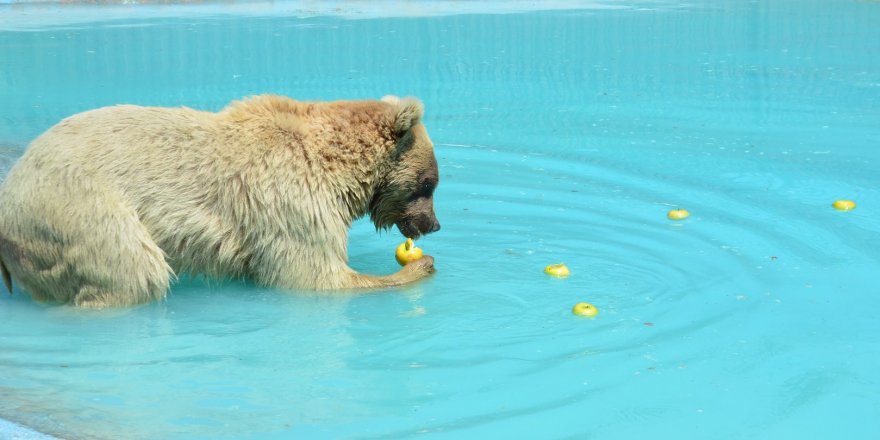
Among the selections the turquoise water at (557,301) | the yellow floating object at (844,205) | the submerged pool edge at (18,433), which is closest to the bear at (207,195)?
the turquoise water at (557,301)

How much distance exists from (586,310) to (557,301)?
289mm

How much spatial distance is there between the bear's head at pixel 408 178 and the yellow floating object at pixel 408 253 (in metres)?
0.07

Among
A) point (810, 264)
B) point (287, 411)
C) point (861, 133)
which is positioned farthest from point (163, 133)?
point (861, 133)

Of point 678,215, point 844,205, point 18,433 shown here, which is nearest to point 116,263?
point 18,433

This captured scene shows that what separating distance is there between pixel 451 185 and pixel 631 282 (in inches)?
110

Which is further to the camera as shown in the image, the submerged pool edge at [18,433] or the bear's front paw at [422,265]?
the bear's front paw at [422,265]

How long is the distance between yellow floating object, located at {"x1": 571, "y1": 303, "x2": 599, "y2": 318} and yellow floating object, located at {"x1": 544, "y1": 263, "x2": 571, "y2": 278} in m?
0.68

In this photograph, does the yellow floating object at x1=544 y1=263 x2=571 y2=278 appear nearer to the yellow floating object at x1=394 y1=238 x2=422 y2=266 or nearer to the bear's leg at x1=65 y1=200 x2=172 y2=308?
the yellow floating object at x1=394 y1=238 x2=422 y2=266

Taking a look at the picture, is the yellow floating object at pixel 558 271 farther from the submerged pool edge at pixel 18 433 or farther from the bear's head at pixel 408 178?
the submerged pool edge at pixel 18 433

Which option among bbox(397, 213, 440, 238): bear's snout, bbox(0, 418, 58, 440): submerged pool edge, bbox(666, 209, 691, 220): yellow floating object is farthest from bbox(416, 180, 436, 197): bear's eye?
bbox(0, 418, 58, 440): submerged pool edge

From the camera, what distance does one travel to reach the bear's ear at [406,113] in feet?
21.7

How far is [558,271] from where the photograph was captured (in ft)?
22.6

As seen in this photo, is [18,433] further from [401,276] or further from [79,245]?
[401,276]

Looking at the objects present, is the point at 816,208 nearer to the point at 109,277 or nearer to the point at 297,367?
the point at 297,367
